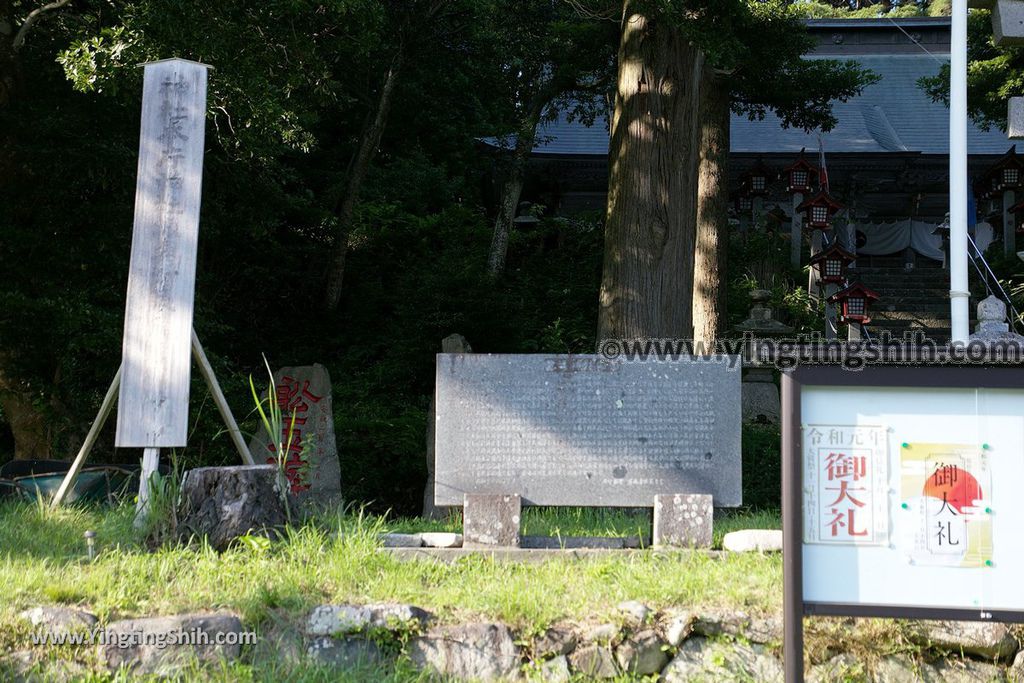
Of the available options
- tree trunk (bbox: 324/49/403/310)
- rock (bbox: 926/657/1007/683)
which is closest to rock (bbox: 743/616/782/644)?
rock (bbox: 926/657/1007/683)

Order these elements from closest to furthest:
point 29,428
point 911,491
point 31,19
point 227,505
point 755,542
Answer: point 911,491
point 227,505
point 755,542
point 31,19
point 29,428

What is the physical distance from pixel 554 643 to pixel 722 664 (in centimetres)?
75

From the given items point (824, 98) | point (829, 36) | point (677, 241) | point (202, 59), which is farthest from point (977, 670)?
point (829, 36)

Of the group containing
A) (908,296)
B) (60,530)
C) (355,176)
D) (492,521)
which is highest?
(355,176)

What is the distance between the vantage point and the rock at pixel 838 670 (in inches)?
164

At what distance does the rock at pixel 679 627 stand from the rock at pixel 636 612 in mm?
116

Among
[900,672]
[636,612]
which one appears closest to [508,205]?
[636,612]

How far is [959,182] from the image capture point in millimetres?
6574

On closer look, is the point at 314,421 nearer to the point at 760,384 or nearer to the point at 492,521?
the point at 492,521

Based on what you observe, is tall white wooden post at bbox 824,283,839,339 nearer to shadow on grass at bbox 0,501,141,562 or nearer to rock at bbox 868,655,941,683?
rock at bbox 868,655,941,683

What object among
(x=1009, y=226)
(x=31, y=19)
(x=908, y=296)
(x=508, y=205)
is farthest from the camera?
(x=908, y=296)

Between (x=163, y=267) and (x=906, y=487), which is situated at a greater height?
(x=163, y=267)

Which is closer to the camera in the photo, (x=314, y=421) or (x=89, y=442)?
(x=89, y=442)

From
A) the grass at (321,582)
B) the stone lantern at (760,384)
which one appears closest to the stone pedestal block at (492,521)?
the grass at (321,582)
